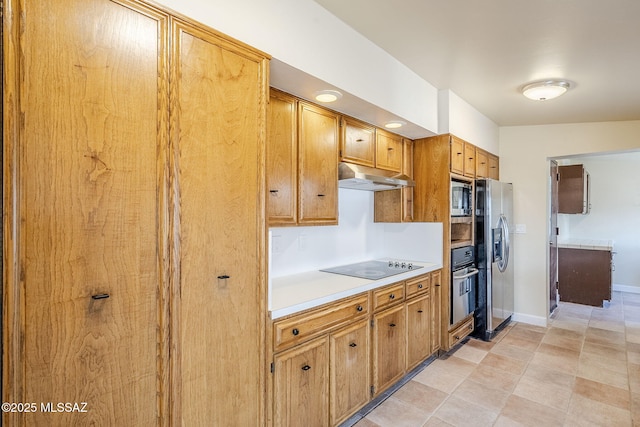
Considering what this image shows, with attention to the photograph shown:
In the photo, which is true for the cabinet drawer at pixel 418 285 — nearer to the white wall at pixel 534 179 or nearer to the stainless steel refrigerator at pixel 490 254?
the stainless steel refrigerator at pixel 490 254

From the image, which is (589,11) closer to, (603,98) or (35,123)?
(603,98)

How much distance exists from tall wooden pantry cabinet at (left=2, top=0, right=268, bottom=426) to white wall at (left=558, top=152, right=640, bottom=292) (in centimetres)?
637

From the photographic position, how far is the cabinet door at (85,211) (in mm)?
929

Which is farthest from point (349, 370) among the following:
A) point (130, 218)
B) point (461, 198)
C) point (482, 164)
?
point (482, 164)

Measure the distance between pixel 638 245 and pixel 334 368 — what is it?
6.52 meters

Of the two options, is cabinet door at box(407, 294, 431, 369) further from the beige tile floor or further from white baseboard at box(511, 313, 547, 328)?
white baseboard at box(511, 313, 547, 328)

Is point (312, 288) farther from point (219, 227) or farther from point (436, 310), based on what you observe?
point (436, 310)

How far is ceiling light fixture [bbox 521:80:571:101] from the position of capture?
2752 millimetres

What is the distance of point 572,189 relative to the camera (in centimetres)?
522

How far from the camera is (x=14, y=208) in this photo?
914 mm

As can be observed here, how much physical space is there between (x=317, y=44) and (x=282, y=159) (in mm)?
687

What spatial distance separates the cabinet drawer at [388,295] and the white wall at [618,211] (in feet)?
16.4

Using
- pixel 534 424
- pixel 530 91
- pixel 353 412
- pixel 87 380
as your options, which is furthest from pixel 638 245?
pixel 87 380

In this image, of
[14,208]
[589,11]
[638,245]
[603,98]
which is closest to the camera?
[14,208]
